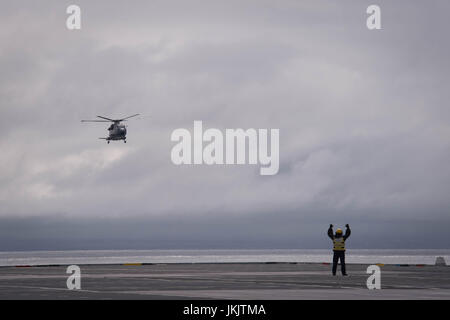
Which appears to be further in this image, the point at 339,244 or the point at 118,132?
the point at 118,132

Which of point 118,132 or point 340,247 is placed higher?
point 118,132

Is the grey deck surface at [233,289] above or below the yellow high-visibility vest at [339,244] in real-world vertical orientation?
below

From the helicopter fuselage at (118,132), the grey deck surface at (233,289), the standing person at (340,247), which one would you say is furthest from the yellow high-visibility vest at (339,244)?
the helicopter fuselage at (118,132)

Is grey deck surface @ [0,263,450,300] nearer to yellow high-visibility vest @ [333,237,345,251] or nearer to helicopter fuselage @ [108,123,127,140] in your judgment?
yellow high-visibility vest @ [333,237,345,251]

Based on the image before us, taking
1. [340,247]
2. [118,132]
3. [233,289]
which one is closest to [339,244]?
[340,247]

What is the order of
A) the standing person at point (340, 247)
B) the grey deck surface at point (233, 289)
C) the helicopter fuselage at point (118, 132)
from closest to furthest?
the grey deck surface at point (233, 289) < the standing person at point (340, 247) < the helicopter fuselage at point (118, 132)

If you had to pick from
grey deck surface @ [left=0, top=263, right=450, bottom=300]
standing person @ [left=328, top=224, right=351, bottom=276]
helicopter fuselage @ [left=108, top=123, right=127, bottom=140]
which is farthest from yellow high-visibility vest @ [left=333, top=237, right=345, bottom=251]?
helicopter fuselage @ [left=108, top=123, right=127, bottom=140]

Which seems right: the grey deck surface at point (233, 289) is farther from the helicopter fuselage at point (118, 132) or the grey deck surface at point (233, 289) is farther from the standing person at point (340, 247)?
the helicopter fuselage at point (118, 132)

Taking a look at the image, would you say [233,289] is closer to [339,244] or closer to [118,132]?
[339,244]

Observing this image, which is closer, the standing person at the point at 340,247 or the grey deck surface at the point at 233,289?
the grey deck surface at the point at 233,289
